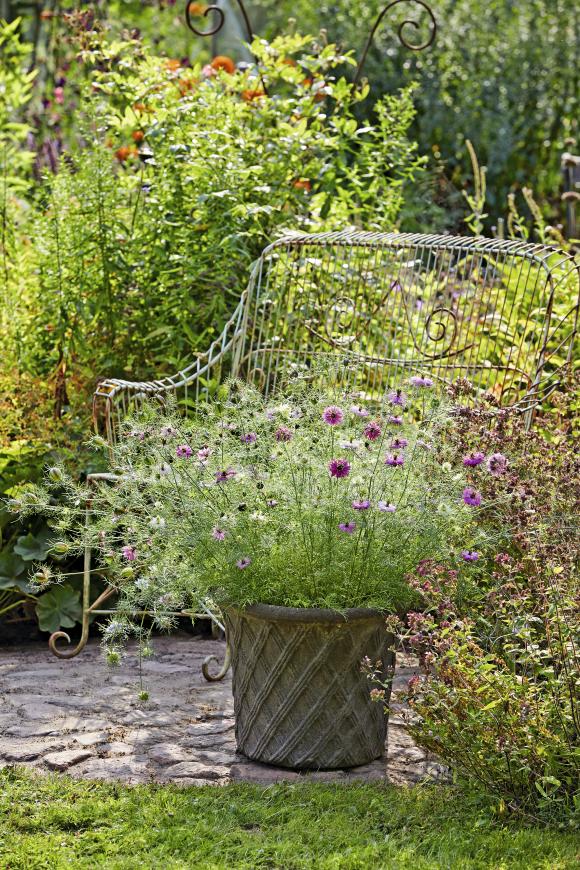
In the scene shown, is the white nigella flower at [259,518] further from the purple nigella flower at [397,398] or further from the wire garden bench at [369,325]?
the wire garden bench at [369,325]

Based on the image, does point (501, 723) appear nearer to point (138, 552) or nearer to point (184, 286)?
point (138, 552)

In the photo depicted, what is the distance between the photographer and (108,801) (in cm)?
279

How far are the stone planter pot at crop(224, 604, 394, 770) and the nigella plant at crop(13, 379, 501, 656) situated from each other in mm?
56

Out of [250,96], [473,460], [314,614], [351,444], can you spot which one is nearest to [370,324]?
[250,96]

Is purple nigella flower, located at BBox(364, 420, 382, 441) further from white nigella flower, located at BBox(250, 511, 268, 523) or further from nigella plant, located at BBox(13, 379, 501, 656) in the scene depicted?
white nigella flower, located at BBox(250, 511, 268, 523)

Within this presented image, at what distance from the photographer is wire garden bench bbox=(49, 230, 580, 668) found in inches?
165

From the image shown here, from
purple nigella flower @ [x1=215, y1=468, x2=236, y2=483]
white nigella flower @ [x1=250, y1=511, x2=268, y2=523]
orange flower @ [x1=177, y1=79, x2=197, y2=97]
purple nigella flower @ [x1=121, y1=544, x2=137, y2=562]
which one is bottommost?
purple nigella flower @ [x1=121, y1=544, x2=137, y2=562]

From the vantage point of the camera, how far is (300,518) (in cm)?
291

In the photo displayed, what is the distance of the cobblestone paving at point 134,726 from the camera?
3037 mm

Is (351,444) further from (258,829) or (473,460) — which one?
(258,829)

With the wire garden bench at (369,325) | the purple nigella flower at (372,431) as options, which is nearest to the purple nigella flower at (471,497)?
the purple nigella flower at (372,431)

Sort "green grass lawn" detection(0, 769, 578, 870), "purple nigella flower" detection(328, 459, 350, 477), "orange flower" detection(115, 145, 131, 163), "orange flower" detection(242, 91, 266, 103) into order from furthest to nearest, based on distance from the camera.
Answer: "orange flower" detection(115, 145, 131, 163) < "orange flower" detection(242, 91, 266, 103) < "purple nigella flower" detection(328, 459, 350, 477) < "green grass lawn" detection(0, 769, 578, 870)

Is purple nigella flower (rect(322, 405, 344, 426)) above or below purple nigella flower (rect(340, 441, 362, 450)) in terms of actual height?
above

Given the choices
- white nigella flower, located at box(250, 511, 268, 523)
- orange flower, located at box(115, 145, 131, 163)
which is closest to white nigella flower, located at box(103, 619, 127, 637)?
white nigella flower, located at box(250, 511, 268, 523)
